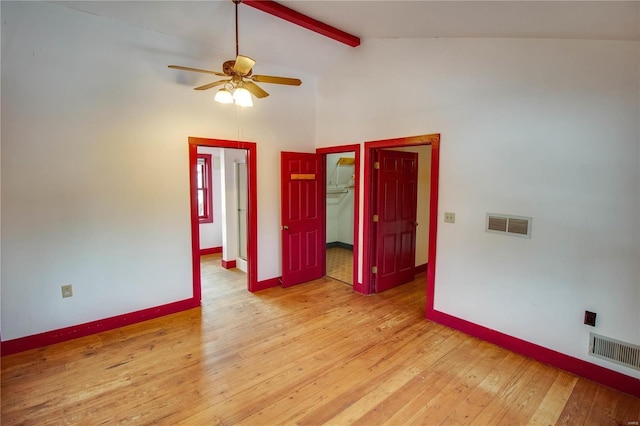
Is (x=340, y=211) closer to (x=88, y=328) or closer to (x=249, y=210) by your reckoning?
(x=249, y=210)

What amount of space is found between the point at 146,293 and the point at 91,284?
1.79ft

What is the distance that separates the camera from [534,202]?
109 inches

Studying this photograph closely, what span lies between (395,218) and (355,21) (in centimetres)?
256

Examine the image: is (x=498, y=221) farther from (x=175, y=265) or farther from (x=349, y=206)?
(x=349, y=206)

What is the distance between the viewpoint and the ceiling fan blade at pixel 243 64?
2.35 metres

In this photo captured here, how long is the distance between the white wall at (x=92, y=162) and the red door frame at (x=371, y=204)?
193 centimetres

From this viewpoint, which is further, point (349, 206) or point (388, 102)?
point (349, 206)

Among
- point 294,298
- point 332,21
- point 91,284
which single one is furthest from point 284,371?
point 332,21

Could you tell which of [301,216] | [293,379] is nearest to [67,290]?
[293,379]

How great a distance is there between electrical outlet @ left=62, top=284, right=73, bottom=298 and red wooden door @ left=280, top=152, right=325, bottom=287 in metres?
2.47

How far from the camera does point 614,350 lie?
243 centimetres

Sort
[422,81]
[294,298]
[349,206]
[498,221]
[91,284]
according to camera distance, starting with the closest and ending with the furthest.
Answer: [498,221], [91,284], [422,81], [294,298], [349,206]

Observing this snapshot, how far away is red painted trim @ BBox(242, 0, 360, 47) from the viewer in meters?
2.95

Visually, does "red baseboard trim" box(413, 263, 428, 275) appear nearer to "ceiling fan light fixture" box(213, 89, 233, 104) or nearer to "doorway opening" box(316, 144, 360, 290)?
"doorway opening" box(316, 144, 360, 290)
